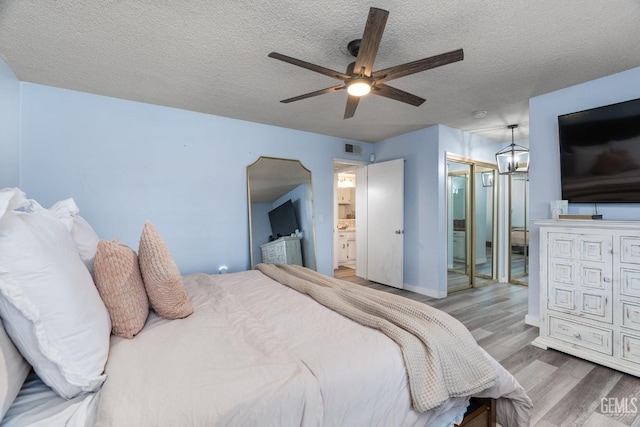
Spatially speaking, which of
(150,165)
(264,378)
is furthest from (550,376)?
(150,165)

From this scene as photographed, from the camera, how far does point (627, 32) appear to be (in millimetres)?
1928

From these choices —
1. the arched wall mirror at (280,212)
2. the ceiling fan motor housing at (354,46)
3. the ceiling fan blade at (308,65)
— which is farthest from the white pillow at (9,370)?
the arched wall mirror at (280,212)

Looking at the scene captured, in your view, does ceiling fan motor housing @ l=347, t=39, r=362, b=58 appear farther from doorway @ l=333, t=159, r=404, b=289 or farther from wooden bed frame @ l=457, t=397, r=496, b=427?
doorway @ l=333, t=159, r=404, b=289

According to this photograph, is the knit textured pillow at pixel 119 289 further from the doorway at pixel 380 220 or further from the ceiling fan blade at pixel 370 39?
the doorway at pixel 380 220

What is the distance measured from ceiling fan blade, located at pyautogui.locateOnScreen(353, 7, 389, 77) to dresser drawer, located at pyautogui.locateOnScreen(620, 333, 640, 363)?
9.26 ft

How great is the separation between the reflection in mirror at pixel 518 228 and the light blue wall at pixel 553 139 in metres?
2.00

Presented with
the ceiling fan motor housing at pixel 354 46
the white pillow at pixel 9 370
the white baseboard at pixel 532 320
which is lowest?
the white baseboard at pixel 532 320

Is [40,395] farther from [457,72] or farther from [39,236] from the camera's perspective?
[457,72]

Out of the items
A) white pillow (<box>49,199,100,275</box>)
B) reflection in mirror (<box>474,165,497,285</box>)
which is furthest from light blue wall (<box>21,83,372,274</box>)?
reflection in mirror (<box>474,165,497,285</box>)

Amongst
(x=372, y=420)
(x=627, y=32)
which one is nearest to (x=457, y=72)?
(x=627, y=32)

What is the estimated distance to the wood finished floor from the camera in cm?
178

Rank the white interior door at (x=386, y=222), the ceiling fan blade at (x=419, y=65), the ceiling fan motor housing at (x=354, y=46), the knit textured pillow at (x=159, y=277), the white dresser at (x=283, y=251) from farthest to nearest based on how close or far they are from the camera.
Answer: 1. the white interior door at (x=386, y=222)
2. the white dresser at (x=283, y=251)
3. the ceiling fan motor housing at (x=354, y=46)
4. the ceiling fan blade at (x=419, y=65)
5. the knit textured pillow at (x=159, y=277)

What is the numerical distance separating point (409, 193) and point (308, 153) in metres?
1.69

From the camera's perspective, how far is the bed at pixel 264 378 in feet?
2.77
